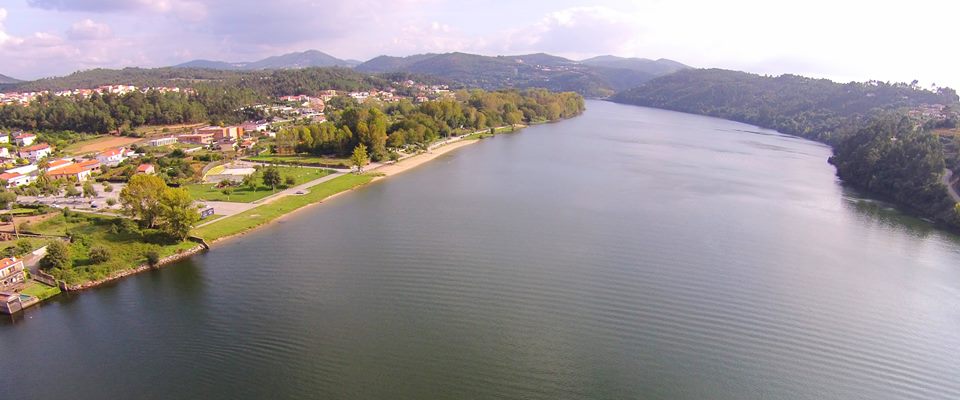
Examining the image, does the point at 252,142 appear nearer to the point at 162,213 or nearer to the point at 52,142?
the point at 52,142

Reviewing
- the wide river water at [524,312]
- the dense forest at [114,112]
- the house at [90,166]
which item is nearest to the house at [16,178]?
the house at [90,166]

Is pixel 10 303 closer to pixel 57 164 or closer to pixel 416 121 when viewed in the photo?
pixel 57 164

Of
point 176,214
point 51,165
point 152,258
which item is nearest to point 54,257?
point 152,258

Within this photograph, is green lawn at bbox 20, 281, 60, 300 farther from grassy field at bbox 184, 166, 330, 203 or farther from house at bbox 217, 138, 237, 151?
house at bbox 217, 138, 237, 151

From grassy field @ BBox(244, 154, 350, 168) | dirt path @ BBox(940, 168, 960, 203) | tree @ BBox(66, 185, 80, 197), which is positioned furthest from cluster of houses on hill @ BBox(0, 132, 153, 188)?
dirt path @ BBox(940, 168, 960, 203)

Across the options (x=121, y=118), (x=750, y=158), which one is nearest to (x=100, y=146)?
(x=121, y=118)

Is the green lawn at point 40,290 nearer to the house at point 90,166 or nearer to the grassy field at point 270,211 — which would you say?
the grassy field at point 270,211
